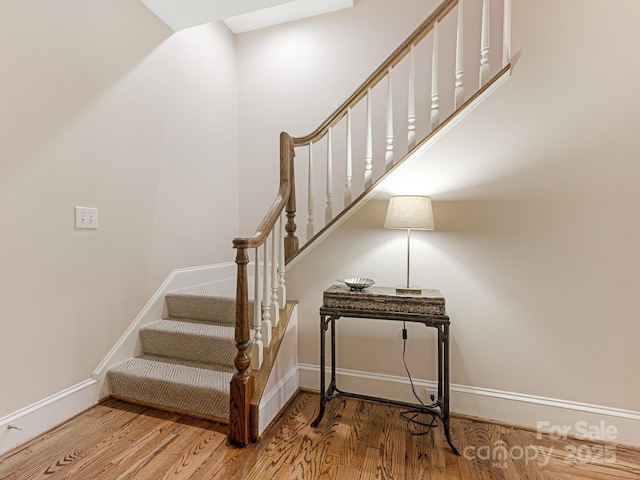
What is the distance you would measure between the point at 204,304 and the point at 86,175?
113 cm

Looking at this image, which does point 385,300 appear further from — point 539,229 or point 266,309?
point 539,229

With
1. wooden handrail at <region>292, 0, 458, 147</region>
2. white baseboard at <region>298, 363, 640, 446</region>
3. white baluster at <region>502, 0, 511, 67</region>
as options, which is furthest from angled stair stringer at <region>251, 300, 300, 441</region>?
white baluster at <region>502, 0, 511, 67</region>

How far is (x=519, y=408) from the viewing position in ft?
5.89

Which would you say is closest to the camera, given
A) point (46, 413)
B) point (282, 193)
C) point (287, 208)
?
point (46, 413)

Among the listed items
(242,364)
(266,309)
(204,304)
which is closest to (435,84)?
(266,309)

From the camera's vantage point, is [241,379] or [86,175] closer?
[241,379]

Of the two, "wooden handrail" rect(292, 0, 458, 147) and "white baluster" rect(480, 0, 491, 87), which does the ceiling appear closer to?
"wooden handrail" rect(292, 0, 458, 147)

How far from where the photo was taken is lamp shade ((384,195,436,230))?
1683 millimetres

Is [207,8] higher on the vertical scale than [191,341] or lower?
higher

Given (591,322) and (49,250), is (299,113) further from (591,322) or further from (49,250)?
(591,322)

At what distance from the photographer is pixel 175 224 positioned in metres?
2.60

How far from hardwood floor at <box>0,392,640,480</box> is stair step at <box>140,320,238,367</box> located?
14.7 inches

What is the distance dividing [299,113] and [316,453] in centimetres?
287

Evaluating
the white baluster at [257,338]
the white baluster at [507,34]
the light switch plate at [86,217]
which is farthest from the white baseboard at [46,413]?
the white baluster at [507,34]
